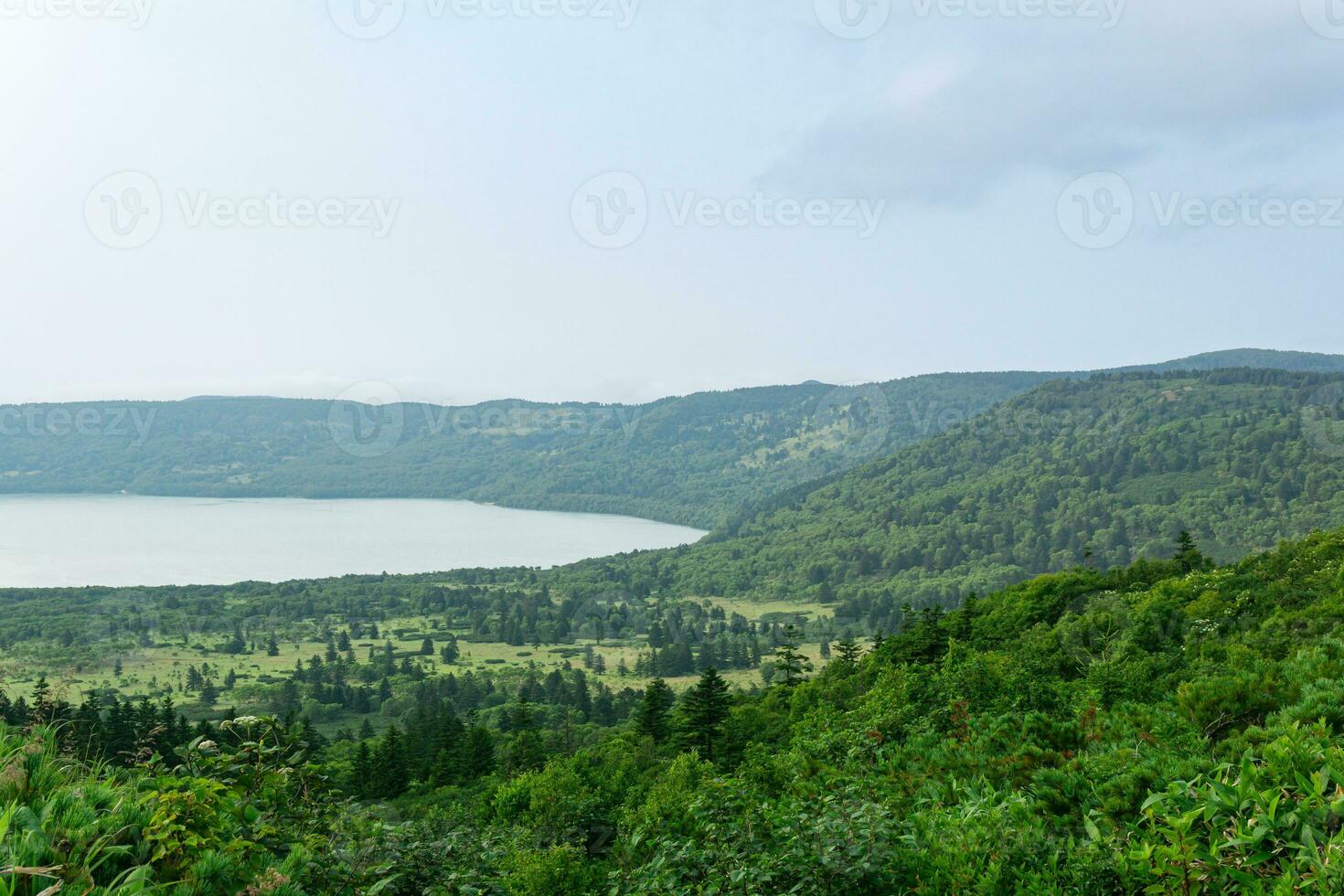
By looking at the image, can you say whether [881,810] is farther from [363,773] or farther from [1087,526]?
[1087,526]

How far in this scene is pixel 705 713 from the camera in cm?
3822

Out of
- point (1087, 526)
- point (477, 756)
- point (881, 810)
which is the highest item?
point (881, 810)

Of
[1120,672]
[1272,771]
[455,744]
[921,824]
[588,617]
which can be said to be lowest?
[588,617]

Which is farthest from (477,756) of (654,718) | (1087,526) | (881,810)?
(1087,526)

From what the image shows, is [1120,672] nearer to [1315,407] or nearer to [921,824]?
[921,824]

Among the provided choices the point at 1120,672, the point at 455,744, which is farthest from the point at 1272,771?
the point at 455,744

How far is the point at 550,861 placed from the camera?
505 inches

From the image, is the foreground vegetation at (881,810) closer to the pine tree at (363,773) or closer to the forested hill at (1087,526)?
the pine tree at (363,773)

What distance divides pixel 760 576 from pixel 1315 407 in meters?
139
